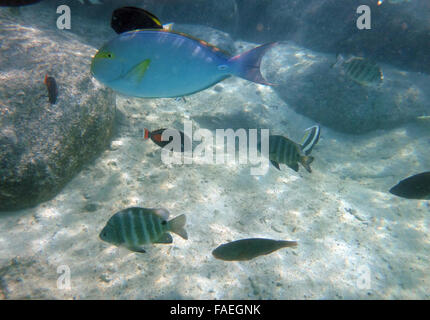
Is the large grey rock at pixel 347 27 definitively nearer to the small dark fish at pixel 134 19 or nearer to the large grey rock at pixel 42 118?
the large grey rock at pixel 42 118

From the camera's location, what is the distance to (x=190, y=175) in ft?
13.7

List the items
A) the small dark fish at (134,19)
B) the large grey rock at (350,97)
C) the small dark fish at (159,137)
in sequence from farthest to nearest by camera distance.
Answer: the large grey rock at (350,97)
the small dark fish at (159,137)
the small dark fish at (134,19)

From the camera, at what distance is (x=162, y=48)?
1407mm

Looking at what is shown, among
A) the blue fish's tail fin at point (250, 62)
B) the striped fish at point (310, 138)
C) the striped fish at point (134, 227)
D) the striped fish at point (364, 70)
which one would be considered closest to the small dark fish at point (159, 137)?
the striped fish at point (134, 227)

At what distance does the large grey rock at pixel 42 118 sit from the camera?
121 inches

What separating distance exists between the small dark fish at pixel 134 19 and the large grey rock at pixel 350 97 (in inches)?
236

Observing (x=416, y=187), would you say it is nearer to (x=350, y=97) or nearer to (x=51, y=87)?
(x=51, y=87)

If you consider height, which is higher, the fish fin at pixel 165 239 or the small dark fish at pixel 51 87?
the small dark fish at pixel 51 87

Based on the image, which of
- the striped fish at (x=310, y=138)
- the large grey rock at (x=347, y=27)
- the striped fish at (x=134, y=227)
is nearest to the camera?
the striped fish at (x=134, y=227)

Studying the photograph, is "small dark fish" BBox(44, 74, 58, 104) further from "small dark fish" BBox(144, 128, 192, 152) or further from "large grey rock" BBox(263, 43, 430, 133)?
"large grey rock" BBox(263, 43, 430, 133)
